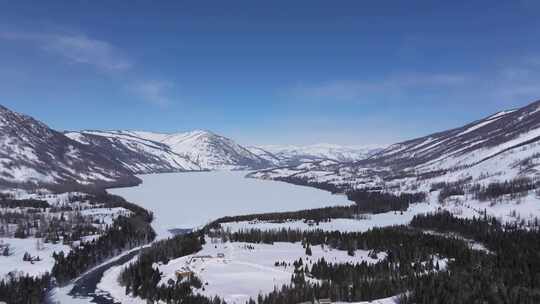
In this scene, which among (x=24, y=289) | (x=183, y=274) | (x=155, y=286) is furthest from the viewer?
(x=183, y=274)

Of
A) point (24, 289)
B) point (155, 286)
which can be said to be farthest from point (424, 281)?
point (24, 289)

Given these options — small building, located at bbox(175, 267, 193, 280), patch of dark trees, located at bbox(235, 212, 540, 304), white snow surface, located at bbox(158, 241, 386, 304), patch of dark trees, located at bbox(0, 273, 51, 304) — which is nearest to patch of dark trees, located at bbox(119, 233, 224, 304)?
small building, located at bbox(175, 267, 193, 280)

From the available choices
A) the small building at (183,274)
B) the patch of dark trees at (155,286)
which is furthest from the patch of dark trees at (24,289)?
the small building at (183,274)

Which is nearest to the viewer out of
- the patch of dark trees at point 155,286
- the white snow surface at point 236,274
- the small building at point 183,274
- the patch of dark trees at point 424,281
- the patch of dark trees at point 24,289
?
the patch of dark trees at point 424,281

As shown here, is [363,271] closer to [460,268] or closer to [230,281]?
[460,268]

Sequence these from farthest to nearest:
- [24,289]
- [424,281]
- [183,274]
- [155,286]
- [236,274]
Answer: [236,274]
[183,274]
[155,286]
[24,289]
[424,281]

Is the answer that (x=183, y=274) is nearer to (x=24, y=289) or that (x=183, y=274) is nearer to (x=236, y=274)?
(x=236, y=274)

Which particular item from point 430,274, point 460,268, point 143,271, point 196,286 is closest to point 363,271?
point 430,274

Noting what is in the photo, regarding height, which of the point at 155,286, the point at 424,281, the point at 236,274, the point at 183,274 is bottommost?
the point at 424,281

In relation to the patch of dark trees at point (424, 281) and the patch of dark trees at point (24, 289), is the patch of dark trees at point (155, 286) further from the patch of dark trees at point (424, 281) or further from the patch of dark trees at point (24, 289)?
the patch of dark trees at point (24, 289)
